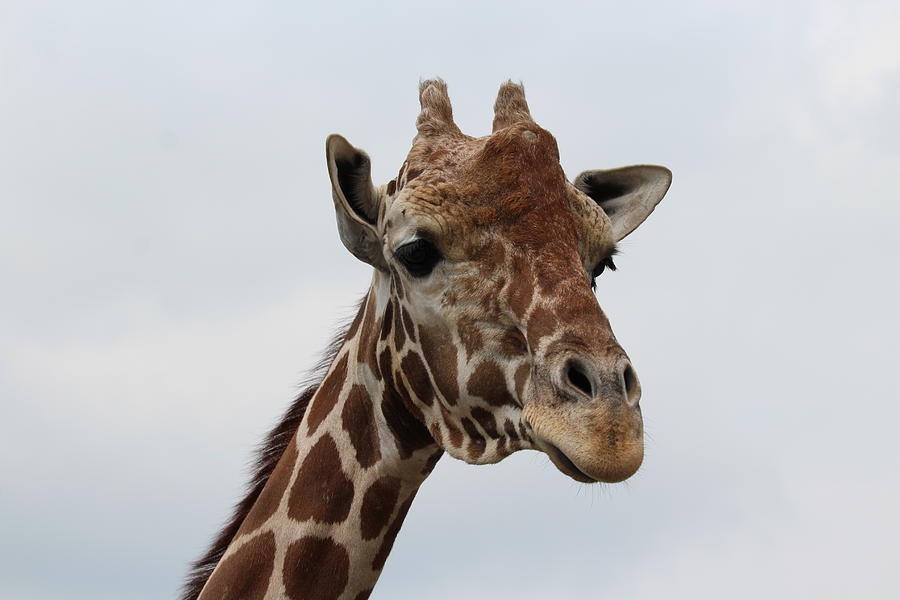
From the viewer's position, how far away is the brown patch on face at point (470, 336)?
7.56 meters

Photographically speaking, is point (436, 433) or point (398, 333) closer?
point (436, 433)

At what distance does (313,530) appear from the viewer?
8242 millimetres

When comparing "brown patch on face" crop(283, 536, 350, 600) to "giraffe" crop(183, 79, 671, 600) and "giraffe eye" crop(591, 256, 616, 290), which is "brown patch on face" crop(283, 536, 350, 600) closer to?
"giraffe" crop(183, 79, 671, 600)

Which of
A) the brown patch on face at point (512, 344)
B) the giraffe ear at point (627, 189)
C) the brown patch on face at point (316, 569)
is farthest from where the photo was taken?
the giraffe ear at point (627, 189)

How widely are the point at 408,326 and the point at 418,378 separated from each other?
14.3 inches

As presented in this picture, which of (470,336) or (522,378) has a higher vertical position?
(470,336)

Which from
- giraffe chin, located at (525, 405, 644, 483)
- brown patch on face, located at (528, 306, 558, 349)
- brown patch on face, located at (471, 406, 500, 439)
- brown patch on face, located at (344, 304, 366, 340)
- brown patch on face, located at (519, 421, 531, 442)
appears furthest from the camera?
brown patch on face, located at (344, 304, 366, 340)

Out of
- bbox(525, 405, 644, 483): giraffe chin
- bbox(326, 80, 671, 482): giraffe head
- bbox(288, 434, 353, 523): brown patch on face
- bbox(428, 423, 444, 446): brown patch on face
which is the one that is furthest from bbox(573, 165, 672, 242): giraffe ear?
bbox(525, 405, 644, 483): giraffe chin

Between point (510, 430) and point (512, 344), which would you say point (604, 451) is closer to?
point (510, 430)

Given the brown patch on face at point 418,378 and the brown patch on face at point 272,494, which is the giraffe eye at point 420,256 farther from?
the brown patch on face at point 272,494

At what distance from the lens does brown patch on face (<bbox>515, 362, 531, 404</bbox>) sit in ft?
23.5

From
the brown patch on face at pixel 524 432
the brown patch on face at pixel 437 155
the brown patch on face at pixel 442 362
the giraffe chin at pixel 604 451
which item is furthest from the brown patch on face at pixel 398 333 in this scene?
the giraffe chin at pixel 604 451

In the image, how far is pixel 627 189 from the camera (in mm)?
9844

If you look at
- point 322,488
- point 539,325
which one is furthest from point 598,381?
point 322,488
